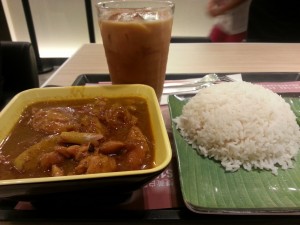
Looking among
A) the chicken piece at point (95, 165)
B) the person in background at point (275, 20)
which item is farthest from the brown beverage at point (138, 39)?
the person in background at point (275, 20)

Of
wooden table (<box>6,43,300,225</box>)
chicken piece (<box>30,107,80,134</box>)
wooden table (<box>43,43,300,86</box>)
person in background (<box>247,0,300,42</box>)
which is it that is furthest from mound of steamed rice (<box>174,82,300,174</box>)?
person in background (<box>247,0,300,42</box>)

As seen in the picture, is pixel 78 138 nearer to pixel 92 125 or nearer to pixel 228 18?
pixel 92 125

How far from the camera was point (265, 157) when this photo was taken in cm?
102

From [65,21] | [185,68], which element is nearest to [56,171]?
[185,68]

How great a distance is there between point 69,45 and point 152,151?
451 cm

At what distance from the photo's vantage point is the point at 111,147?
32.0 inches

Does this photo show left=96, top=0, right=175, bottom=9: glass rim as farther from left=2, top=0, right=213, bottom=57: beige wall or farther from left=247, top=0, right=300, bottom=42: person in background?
left=2, top=0, right=213, bottom=57: beige wall

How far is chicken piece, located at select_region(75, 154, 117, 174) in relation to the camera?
0.72 meters

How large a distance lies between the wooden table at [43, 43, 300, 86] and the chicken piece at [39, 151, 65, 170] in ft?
3.10

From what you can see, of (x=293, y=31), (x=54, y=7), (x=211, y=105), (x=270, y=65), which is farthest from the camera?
(x=54, y=7)

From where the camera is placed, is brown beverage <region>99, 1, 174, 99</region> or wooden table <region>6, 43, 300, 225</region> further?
brown beverage <region>99, 1, 174, 99</region>

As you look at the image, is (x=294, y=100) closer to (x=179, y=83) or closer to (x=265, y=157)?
(x=265, y=157)

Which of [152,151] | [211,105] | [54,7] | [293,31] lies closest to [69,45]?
[54,7]

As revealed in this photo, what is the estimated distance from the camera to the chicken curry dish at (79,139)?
762mm
